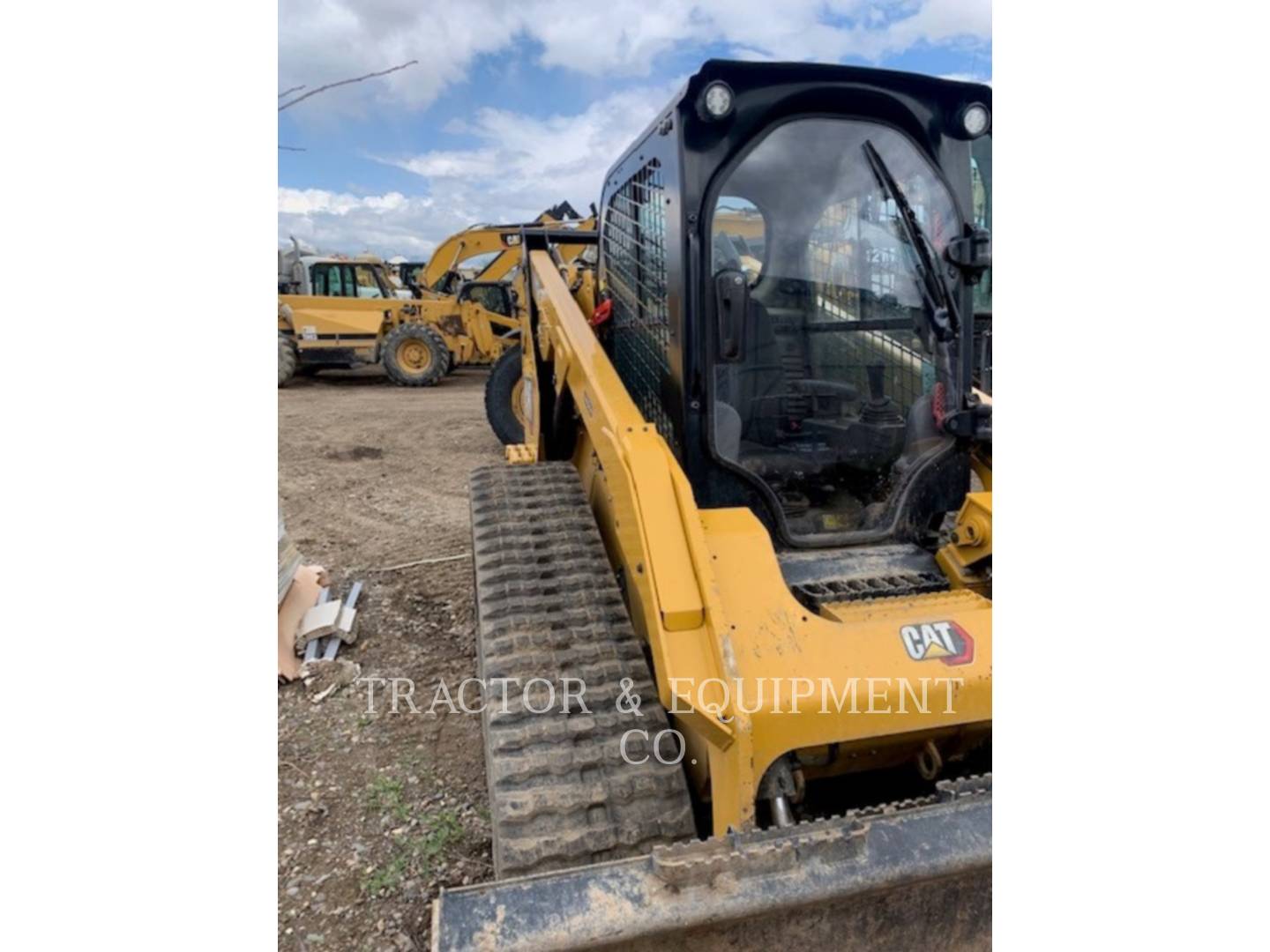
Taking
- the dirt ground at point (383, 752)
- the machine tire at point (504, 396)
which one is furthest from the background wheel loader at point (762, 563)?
the machine tire at point (504, 396)

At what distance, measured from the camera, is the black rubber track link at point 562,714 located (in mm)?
1726

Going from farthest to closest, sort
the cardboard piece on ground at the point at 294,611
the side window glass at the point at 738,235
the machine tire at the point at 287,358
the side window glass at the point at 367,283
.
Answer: the side window glass at the point at 367,283 → the machine tire at the point at 287,358 → the cardboard piece on ground at the point at 294,611 → the side window glass at the point at 738,235

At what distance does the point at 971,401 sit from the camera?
262 cm

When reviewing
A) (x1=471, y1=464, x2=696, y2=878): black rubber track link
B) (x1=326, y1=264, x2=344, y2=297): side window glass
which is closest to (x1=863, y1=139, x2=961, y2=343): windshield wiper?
(x1=471, y1=464, x2=696, y2=878): black rubber track link

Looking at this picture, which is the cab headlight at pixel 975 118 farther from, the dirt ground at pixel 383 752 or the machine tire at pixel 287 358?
the machine tire at pixel 287 358

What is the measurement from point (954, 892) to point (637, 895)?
2.12 feet

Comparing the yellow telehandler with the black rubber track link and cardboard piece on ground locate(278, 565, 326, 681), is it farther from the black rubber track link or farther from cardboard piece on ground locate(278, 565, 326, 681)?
the black rubber track link

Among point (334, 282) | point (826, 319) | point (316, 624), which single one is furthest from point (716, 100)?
point (334, 282)

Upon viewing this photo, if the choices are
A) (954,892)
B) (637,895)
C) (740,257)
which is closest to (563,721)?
(637,895)

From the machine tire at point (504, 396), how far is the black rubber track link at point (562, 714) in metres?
4.80

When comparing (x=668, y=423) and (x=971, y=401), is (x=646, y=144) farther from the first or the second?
(x=971, y=401)

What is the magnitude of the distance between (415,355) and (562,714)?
38.1ft

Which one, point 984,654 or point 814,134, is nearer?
point 984,654

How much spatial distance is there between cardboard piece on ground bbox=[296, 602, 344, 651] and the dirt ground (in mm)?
130
